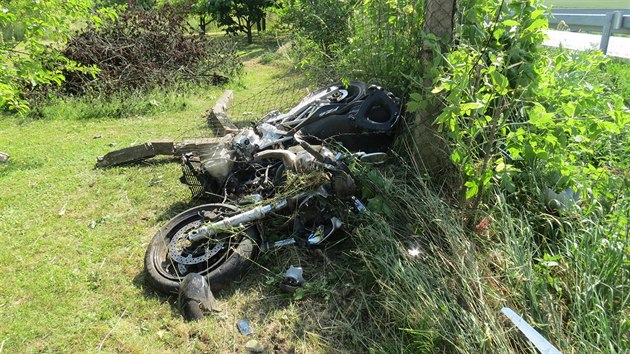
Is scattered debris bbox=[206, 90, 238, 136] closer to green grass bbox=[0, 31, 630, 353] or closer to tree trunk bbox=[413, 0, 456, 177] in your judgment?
green grass bbox=[0, 31, 630, 353]

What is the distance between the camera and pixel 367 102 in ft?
13.3

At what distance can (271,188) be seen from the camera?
3975 millimetres

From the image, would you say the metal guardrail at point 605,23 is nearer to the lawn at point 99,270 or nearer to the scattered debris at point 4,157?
the lawn at point 99,270

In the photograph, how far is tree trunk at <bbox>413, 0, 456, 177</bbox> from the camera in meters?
3.20

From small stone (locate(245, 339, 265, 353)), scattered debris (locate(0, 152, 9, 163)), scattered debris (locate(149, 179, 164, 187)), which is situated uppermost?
scattered debris (locate(0, 152, 9, 163))

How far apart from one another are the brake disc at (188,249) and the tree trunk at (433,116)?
1799 mm

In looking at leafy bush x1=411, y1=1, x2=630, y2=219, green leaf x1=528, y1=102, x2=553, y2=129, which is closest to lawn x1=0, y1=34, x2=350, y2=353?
leafy bush x1=411, y1=1, x2=630, y2=219

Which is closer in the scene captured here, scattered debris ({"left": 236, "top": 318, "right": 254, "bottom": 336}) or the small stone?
the small stone

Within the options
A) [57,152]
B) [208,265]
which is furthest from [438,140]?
[57,152]

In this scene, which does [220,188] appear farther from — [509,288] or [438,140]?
[509,288]

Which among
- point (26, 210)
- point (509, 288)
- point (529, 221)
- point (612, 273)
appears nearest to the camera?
point (612, 273)

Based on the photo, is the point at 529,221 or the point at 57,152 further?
the point at 57,152

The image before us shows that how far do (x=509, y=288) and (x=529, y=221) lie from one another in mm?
768

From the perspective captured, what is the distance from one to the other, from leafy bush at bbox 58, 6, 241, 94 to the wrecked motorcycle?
241 inches
